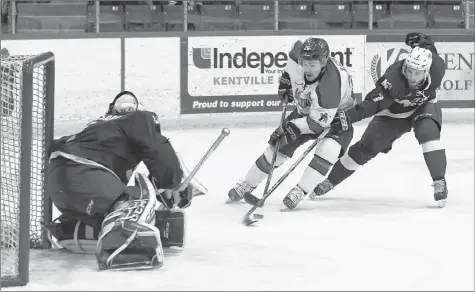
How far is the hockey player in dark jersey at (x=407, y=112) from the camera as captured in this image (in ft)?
16.5

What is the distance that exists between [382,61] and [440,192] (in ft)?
9.88

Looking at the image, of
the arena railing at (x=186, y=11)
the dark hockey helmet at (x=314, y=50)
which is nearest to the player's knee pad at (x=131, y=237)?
the dark hockey helmet at (x=314, y=50)

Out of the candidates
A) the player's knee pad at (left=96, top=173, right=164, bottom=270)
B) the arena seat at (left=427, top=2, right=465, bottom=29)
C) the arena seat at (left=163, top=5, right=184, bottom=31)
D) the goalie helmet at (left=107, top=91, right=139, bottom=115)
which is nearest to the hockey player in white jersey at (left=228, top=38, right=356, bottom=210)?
the goalie helmet at (left=107, top=91, right=139, bottom=115)

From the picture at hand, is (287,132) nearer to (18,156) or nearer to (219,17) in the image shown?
(18,156)

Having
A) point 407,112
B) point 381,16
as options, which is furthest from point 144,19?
point 407,112

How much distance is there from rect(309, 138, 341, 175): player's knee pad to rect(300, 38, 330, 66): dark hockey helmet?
419 millimetres

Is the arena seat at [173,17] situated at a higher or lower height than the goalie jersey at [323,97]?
higher

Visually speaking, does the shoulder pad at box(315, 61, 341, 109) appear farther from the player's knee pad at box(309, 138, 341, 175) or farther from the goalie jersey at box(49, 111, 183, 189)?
the goalie jersey at box(49, 111, 183, 189)

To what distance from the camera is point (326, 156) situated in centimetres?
495

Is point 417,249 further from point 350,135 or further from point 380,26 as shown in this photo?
point 380,26

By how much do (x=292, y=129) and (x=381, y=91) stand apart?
48 cm

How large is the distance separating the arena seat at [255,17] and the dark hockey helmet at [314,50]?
11.1ft

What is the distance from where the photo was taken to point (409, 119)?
5.23 meters

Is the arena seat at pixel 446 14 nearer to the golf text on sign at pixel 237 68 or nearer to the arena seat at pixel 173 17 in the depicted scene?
the golf text on sign at pixel 237 68
